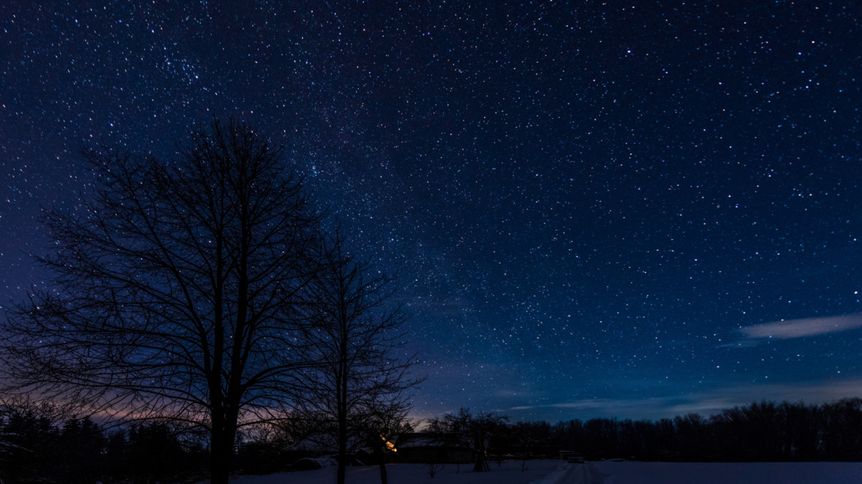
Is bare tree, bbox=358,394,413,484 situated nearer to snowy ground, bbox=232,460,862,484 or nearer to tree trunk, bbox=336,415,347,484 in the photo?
tree trunk, bbox=336,415,347,484

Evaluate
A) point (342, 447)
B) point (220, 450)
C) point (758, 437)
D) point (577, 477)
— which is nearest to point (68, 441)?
point (220, 450)

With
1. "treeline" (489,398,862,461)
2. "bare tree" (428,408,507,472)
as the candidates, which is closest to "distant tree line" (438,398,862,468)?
"treeline" (489,398,862,461)

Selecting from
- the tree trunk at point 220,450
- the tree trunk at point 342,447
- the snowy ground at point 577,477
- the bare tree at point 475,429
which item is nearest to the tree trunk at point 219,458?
the tree trunk at point 220,450

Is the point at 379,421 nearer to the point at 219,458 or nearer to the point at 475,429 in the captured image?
the point at 219,458

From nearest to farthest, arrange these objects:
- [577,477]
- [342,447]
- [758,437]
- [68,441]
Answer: [68,441] → [342,447] → [577,477] → [758,437]

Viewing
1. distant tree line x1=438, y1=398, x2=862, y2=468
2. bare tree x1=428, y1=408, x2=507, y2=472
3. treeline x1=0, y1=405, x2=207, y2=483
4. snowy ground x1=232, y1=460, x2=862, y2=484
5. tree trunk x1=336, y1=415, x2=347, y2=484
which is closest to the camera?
treeline x1=0, y1=405, x2=207, y2=483

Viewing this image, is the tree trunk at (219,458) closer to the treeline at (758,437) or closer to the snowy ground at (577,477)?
the snowy ground at (577,477)

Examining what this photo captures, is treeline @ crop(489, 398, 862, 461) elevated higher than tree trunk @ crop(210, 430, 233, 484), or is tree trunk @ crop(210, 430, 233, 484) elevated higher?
tree trunk @ crop(210, 430, 233, 484)

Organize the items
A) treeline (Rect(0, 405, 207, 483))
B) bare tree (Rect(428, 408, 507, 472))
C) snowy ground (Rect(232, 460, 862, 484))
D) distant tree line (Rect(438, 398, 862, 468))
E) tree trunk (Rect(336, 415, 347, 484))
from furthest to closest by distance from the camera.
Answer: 1. distant tree line (Rect(438, 398, 862, 468))
2. bare tree (Rect(428, 408, 507, 472))
3. snowy ground (Rect(232, 460, 862, 484))
4. tree trunk (Rect(336, 415, 347, 484))
5. treeline (Rect(0, 405, 207, 483))

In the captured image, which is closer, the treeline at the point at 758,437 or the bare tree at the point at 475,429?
the bare tree at the point at 475,429

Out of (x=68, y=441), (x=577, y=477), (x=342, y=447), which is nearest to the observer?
(x=68, y=441)

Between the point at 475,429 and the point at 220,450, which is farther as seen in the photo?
the point at 475,429

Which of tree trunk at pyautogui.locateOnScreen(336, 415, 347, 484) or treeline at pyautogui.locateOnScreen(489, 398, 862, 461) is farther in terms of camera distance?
treeline at pyautogui.locateOnScreen(489, 398, 862, 461)

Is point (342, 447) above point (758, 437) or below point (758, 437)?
above
